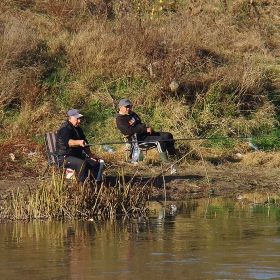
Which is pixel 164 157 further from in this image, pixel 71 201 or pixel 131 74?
pixel 131 74

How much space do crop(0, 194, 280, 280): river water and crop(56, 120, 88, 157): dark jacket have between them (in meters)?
1.43

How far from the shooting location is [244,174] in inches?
538

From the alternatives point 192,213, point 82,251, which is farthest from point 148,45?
point 82,251

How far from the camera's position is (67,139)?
10883 mm

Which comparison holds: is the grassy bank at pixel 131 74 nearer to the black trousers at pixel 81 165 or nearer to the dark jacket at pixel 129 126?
the dark jacket at pixel 129 126

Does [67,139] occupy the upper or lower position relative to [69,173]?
upper

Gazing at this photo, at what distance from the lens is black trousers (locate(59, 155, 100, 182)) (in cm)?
1059

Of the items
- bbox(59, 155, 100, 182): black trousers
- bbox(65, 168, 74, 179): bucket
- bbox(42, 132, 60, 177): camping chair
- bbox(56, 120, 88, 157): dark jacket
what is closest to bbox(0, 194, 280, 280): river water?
bbox(59, 155, 100, 182): black trousers

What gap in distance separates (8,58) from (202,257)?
10538mm

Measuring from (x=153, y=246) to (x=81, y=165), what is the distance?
290cm

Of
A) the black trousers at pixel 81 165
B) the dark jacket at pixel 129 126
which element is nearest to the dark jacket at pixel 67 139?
the black trousers at pixel 81 165

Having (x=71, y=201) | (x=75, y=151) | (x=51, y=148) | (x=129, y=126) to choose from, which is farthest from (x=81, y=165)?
(x=129, y=126)

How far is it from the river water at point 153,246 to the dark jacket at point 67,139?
1.43 m

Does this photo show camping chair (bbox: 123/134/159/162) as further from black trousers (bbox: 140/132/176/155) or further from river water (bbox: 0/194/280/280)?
river water (bbox: 0/194/280/280)
